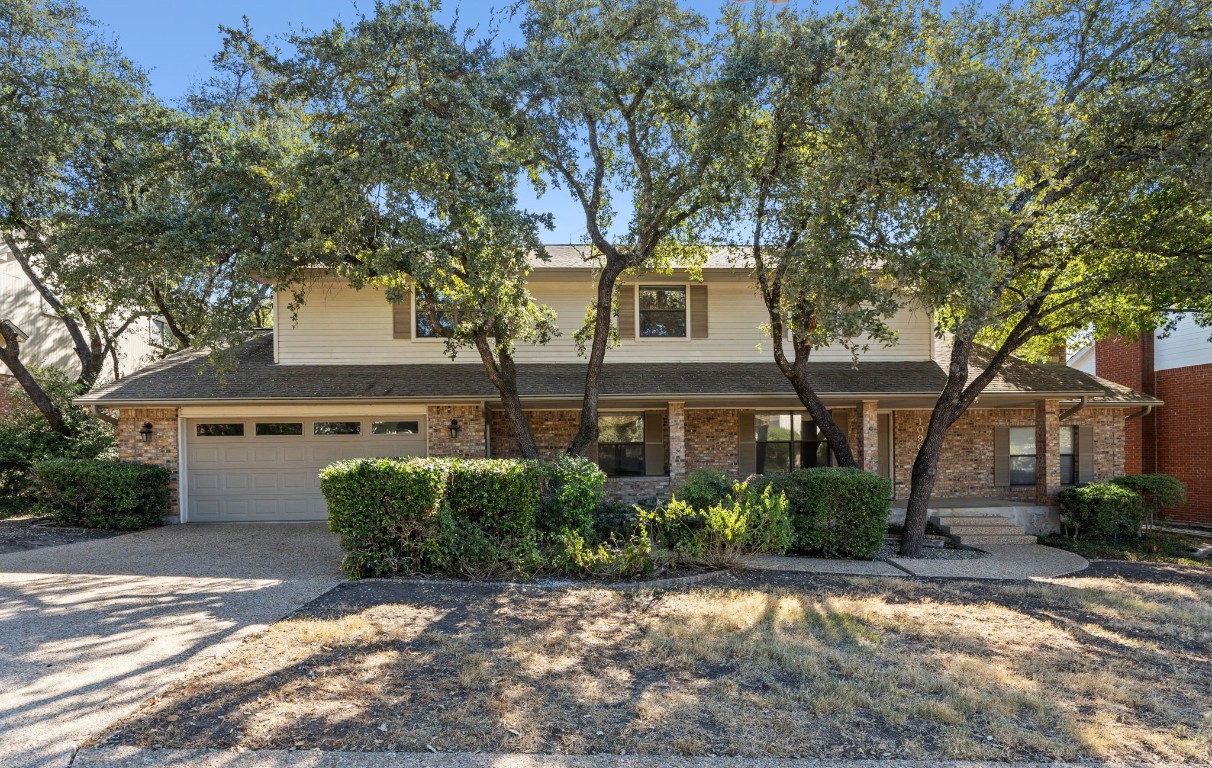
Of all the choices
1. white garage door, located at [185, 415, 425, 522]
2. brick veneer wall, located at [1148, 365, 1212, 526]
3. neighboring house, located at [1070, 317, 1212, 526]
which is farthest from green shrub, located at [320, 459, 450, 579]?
brick veneer wall, located at [1148, 365, 1212, 526]

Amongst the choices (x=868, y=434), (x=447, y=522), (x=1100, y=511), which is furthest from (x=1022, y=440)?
(x=447, y=522)

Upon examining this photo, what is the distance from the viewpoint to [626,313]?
1404 centimetres

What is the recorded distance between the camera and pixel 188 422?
42.7 feet

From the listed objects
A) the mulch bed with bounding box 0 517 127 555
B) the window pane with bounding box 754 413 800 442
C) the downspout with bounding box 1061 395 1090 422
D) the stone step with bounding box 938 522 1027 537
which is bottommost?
the stone step with bounding box 938 522 1027 537

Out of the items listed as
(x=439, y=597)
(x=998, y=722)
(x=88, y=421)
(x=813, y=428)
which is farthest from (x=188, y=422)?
(x=998, y=722)

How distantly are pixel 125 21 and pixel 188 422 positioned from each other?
814 centimetres

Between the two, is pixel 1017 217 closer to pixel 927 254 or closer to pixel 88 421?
pixel 927 254

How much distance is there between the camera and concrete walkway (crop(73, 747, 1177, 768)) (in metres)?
3.53

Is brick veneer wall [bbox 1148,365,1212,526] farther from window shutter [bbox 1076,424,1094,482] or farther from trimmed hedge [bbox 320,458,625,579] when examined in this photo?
trimmed hedge [bbox 320,458,625,579]

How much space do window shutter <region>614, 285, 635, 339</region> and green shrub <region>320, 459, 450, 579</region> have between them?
21.5ft

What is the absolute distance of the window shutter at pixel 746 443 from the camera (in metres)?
14.4

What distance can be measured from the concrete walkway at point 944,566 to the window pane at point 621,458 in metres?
4.60

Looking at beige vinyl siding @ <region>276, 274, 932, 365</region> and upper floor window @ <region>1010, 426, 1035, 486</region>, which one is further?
upper floor window @ <region>1010, 426, 1035, 486</region>

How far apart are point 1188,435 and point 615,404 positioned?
47.0 ft
